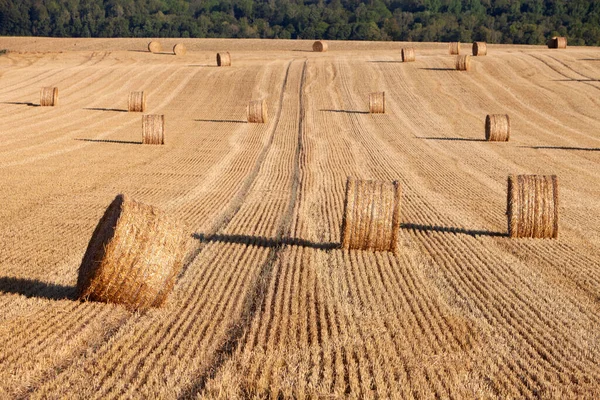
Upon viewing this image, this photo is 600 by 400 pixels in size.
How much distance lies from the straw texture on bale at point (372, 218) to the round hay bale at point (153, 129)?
14.8 meters

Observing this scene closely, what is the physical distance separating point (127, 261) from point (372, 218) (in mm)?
4730

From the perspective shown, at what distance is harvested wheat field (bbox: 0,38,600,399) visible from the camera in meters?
7.44

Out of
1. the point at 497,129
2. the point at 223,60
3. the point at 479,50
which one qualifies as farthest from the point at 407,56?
the point at 497,129

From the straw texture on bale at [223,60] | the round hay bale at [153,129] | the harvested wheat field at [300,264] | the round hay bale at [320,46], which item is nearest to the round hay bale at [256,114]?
the harvested wheat field at [300,264]

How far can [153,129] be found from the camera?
2605cm

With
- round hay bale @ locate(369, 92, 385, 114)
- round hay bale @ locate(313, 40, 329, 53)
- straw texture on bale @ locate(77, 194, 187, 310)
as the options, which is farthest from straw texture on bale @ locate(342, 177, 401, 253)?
round hay bale @ locate(313, 40, 329, 53)

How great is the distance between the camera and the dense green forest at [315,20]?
8219 cm

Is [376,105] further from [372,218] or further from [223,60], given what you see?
[372,218]

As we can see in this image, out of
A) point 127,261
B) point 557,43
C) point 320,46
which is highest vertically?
point 557,43

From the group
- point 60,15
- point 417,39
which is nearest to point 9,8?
point 60,15

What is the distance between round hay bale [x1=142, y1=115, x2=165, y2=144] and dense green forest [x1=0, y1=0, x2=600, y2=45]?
2367 inches

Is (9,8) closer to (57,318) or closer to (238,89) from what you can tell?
(238,89)

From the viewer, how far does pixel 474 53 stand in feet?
164

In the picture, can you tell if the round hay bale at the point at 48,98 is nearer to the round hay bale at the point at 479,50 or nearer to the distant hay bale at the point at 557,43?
the round hay bale at the point at 479,50
